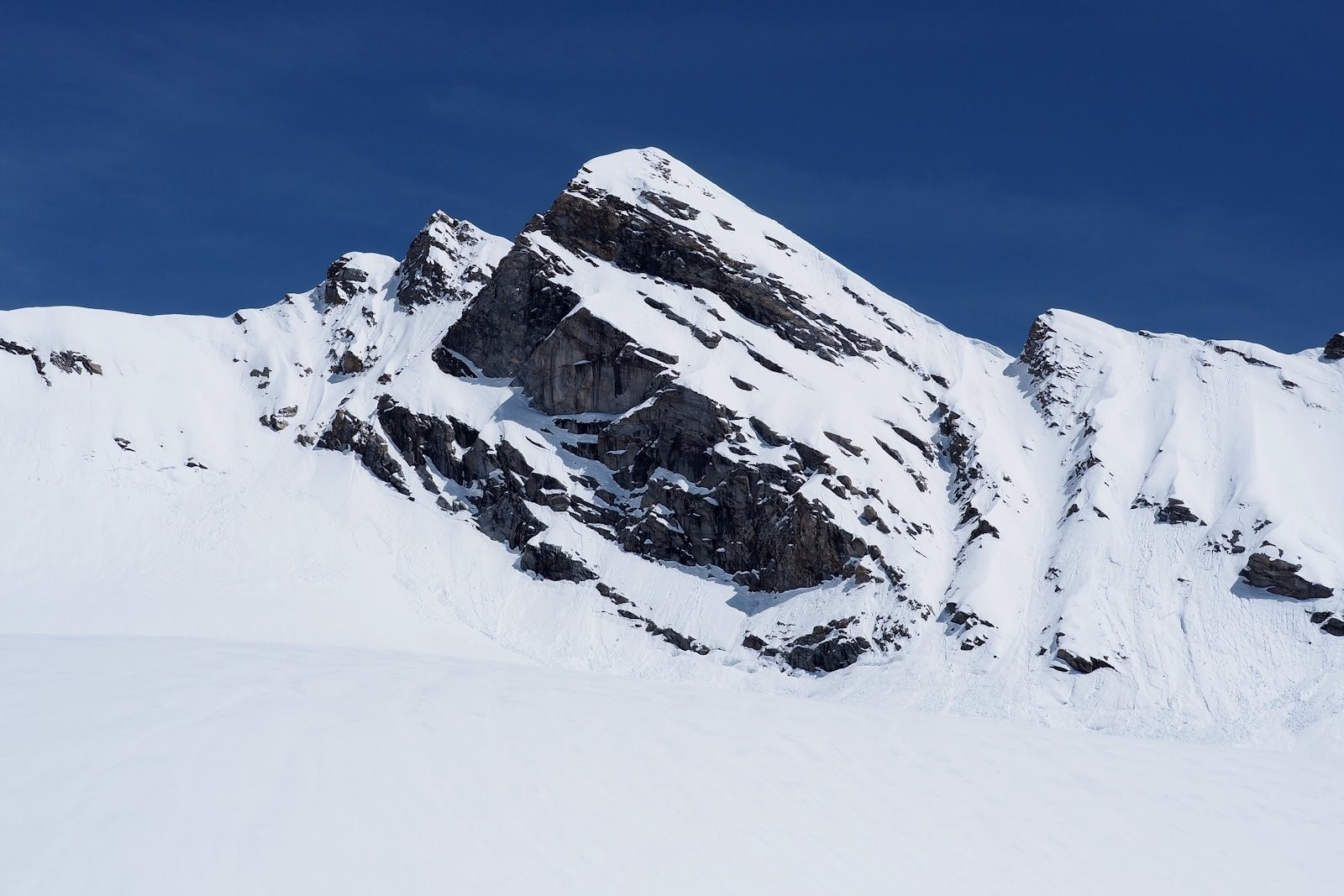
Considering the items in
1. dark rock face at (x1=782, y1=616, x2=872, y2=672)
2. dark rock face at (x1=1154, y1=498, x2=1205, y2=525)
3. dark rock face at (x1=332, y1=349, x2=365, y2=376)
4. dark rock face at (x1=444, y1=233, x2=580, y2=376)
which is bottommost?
Answer: dark rock face at (x1=782, y1=616, x2=872, y2=672)

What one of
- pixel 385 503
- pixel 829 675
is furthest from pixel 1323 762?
pixel 385 503

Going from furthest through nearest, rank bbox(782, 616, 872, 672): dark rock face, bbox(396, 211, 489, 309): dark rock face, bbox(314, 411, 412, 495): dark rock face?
bbox(396, 211, 489, 309): dark rock face → bbox(314, 411, 412, 495): dark rock face → bbox(782, 616, 872, 672): dark rock face

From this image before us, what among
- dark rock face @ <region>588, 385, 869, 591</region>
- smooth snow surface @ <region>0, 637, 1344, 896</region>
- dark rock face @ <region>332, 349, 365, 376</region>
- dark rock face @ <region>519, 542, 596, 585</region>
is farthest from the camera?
dark rock face @ <region>332, 349, 365, 376</region>

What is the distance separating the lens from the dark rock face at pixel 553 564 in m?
73.6

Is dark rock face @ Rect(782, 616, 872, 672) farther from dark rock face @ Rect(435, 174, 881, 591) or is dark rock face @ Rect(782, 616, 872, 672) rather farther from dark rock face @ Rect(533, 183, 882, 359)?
dark rock face @ Rect(533, 183, 882, 359)

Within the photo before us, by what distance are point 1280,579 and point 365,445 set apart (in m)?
62.7

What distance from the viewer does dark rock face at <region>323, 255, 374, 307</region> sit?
108 meters

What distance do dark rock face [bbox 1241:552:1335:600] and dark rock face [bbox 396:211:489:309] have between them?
2711 inches

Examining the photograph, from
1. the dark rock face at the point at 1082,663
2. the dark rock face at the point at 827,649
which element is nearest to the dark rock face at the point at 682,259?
the dark rock face at the point at 827,649

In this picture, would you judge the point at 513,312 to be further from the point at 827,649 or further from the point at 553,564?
the point at 827,649

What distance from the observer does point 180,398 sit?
8750cm

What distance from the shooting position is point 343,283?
109 meters

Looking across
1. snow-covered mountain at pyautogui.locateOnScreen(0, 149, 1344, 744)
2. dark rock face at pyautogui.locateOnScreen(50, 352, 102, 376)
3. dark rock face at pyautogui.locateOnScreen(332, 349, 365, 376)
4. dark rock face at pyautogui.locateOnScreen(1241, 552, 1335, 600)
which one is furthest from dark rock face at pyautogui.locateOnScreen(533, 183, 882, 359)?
dark rock face at pyautogui.locateOnScreen(50, 352, 102, 376)

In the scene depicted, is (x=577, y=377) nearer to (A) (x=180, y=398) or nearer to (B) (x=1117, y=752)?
(A) (x=180, y=398)
